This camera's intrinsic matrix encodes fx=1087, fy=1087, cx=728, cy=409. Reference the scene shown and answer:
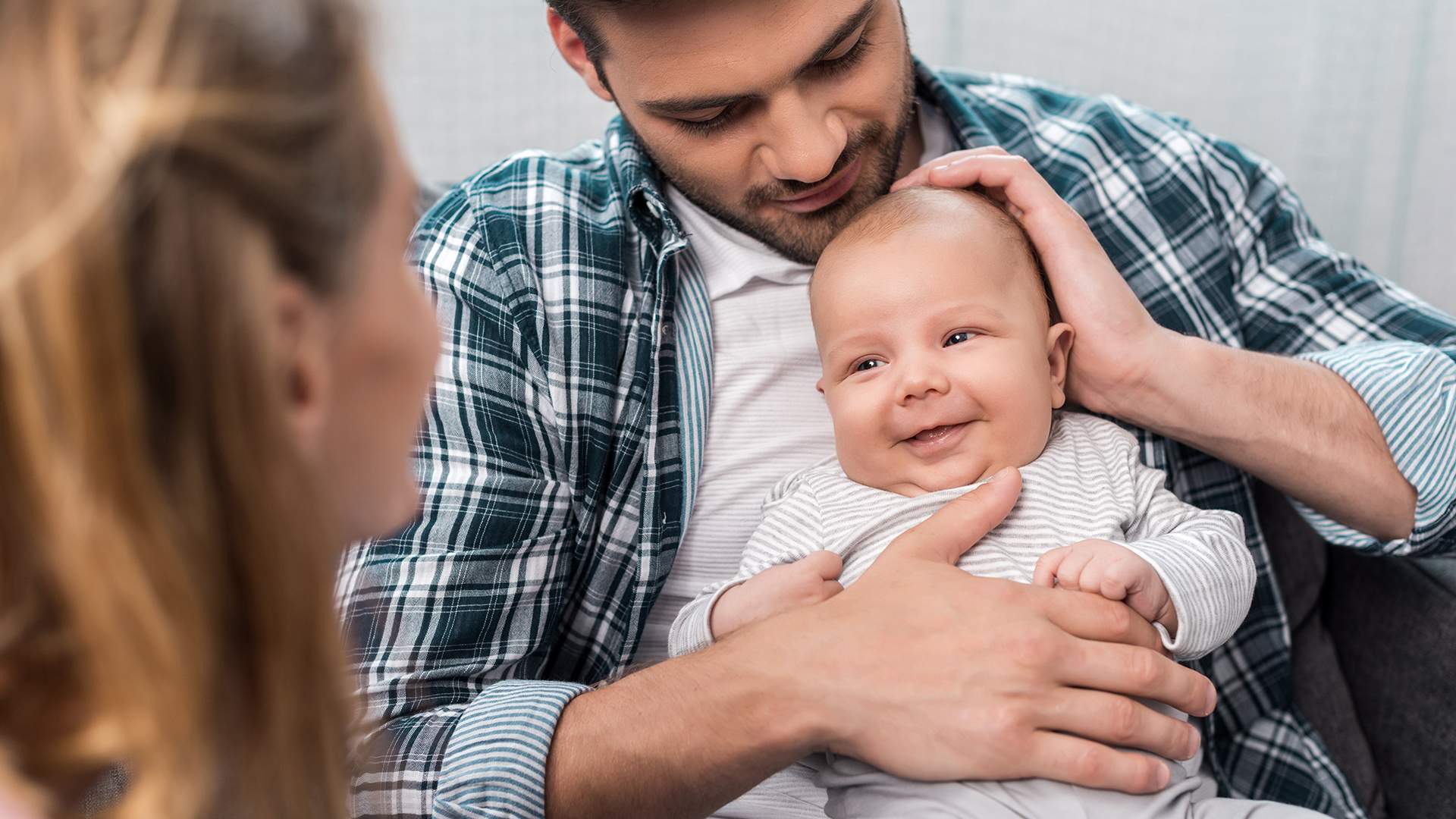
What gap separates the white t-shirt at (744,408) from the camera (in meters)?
1.35

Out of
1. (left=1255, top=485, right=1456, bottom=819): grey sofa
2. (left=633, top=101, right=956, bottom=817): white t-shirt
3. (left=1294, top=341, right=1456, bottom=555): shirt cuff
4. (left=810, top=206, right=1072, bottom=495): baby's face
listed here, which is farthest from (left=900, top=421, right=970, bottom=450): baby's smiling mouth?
(left=1255, top=485, right=1456, bottom=819): grey sofa

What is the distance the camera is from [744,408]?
1376 mm

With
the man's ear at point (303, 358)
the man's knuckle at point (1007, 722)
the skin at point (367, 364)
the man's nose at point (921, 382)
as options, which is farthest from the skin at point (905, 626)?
the man's ear at point (303, 358)

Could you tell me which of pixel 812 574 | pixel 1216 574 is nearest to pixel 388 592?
pixel 812 574

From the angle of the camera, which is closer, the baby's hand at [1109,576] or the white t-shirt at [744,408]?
the baby's hand at [1109,576]

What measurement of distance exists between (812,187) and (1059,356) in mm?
357

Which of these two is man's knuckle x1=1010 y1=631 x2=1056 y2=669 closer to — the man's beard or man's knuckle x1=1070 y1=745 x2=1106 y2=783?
man's knuckle x1=1070 y1=745 x2=1106 y2=783

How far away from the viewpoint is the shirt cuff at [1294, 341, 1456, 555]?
4.17 feet

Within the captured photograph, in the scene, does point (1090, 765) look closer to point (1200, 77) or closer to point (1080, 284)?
point (1080, 284)

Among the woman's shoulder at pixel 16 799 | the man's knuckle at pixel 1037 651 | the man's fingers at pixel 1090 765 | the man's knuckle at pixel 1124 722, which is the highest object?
the woman's shoulder at pixel 16 799

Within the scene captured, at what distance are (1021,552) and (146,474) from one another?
0.84m

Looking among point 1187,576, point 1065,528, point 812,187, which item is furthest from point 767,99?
point 1187,576

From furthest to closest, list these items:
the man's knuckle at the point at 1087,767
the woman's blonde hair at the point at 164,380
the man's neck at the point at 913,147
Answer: the man's neck at the point at 913,147, the man's knuckle at the point at 1087,767, the woman's blonde hair at the point at 164,380

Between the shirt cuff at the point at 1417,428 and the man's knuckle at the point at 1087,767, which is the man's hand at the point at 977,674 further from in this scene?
the shirt cuff at the point at 1417,428
